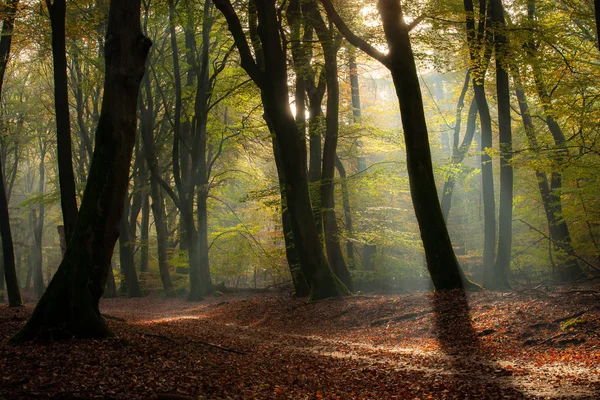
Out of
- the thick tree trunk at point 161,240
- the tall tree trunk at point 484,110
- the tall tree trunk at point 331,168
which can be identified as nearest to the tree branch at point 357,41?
the tall tree trunk at point 484,110

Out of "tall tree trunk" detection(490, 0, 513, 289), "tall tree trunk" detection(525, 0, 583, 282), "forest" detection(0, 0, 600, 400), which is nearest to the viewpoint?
"forest" detection(0, 0, 600, 400)

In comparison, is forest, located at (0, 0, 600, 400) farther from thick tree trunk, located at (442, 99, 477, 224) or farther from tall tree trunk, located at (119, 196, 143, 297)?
thick tree trunk, located at (442, 99, 477, 224)

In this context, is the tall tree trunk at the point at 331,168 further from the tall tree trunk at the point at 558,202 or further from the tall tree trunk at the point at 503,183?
the tall tree trunk at the point at 558,202

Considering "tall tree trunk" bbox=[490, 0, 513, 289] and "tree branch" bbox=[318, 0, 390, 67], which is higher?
"tree branch" bbox=[318, 0, 390, 67]

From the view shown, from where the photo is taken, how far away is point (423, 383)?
5238mm

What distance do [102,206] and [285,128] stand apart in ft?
19.1

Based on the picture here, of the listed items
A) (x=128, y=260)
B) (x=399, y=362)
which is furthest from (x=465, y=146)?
(x=128, y=260)

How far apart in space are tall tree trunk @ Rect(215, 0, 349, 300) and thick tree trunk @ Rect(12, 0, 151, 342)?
193 inches

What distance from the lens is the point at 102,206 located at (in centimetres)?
659

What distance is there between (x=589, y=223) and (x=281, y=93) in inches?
417

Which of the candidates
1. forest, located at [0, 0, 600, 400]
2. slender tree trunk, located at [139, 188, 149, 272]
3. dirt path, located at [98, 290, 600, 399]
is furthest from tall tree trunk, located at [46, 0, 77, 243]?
slender tree trunk, located at [139, 188, 149, 272]

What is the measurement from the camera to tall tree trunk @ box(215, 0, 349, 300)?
11.5m

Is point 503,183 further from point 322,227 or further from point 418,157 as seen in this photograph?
point 322,227

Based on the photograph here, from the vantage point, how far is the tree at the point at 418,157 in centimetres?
945
